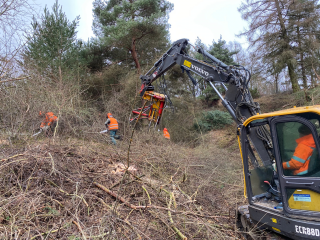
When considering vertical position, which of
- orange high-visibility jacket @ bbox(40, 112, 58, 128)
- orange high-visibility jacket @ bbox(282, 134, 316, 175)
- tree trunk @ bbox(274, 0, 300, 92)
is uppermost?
tree trunk @ bbox(274, 0, 300, 92)

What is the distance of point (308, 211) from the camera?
296 cm

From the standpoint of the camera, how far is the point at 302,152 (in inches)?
119

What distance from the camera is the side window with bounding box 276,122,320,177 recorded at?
2.96 meters

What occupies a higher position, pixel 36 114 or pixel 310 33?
pixel 310 33

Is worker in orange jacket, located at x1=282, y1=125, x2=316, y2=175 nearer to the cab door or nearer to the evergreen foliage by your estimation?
the cab door

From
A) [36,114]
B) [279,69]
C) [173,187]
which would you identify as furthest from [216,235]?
[279,69]

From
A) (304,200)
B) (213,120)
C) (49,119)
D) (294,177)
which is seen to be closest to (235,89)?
(294,177)

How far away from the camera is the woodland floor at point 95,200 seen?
335 cm

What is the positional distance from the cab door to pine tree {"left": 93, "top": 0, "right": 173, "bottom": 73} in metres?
11.7

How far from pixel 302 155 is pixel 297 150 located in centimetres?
8

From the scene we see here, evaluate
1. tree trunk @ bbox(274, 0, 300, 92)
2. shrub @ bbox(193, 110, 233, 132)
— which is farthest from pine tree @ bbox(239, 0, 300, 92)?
shrub @ bbox(193, 110, 233, 132)

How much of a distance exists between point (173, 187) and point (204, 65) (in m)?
2.89

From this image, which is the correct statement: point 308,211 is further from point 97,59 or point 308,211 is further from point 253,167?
point 97,59

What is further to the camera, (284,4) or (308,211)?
(284,4)
